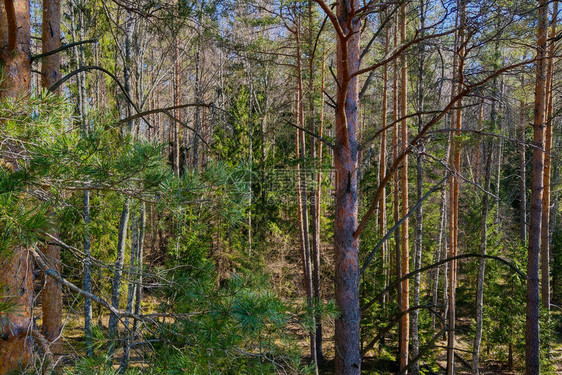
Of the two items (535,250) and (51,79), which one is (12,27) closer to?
(51,79)

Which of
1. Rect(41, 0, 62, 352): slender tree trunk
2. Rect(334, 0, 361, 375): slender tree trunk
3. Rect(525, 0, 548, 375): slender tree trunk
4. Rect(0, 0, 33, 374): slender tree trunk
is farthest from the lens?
Rect(525, 0, 548, 375): slender tree trunk

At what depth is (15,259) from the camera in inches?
75.4

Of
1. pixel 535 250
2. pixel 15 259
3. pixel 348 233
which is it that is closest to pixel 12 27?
pixel 15 259

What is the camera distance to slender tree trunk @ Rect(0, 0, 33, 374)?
6.32ft

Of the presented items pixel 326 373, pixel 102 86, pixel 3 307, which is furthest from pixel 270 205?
pixel 3 307

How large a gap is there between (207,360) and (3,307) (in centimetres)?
117

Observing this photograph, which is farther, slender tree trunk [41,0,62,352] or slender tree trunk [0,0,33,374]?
slender tree trunk [41,0,62,352]

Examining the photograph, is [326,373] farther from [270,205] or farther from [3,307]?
[3,307]

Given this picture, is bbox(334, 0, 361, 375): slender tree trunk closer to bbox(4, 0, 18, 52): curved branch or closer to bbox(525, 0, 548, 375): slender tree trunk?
bbox(4, 0, 18, 52): curved branch

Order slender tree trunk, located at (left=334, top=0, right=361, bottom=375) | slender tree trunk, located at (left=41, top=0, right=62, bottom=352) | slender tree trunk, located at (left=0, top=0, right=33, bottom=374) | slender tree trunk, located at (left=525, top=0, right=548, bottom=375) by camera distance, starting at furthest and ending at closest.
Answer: slender tree trunk, located at (left=525, top=0, right=548, bottom=375), slender tree trunk, located at (left=41, top=0, right=62, bottom=352), slender tree trunk, located at (left=334, top=0, right=361, bottom=375), slender tree trunk, located at (left=0, top=0, right=33, bottom=374)

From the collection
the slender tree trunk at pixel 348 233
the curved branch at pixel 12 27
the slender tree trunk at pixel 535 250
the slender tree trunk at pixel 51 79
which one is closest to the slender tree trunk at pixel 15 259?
the curved branch at pixel 12 27

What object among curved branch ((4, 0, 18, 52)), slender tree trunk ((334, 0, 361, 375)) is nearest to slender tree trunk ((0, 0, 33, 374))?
curved branch ((4, 0, 18, 52))

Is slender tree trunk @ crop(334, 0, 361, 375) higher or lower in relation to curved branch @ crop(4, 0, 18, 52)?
lower

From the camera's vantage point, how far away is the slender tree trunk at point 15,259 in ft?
6.32
